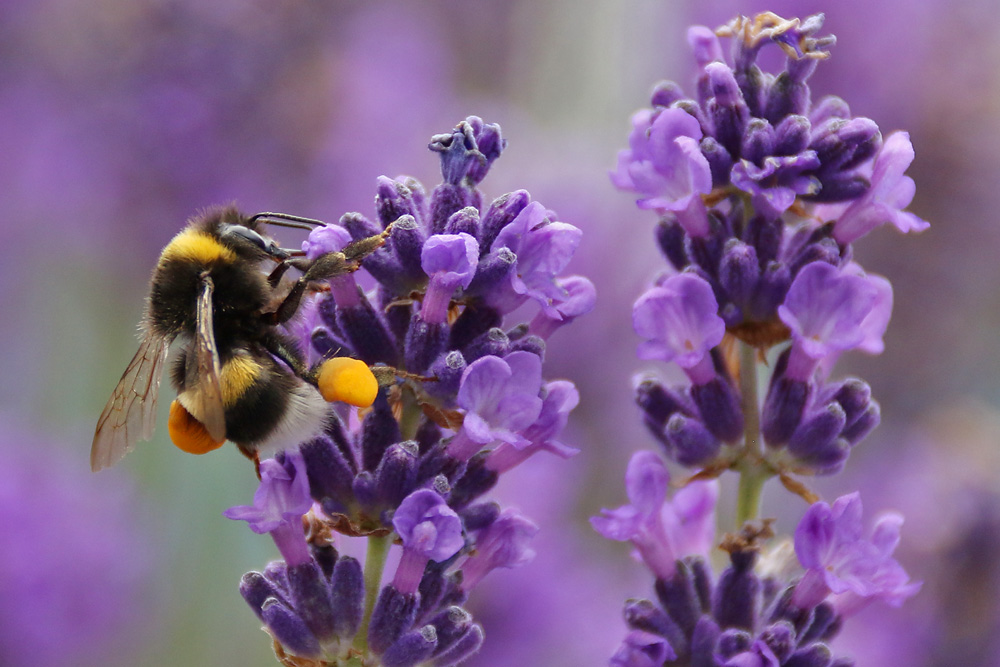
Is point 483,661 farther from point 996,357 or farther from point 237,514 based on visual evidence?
point 996,357

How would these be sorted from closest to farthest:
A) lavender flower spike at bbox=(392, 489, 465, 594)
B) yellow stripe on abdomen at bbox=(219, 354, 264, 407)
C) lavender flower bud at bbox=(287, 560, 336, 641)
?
lavender flower spike at bbox=(392, 489, 465, 594) → lavender flower bud at bbox=(287, 560, 336, 641) → yellow stripe on abdomen at bbox=(219, 354, 264, 407)

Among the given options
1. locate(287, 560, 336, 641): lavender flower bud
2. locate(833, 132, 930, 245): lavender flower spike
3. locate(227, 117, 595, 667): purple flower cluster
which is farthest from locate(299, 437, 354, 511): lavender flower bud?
locate(833, 132, 930, 245): lavender flower spike

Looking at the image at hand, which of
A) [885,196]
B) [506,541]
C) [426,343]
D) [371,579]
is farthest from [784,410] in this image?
[371,579]

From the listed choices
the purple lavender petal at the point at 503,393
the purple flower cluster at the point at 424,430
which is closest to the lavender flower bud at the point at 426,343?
the purple flower cluster at the point at 424,430

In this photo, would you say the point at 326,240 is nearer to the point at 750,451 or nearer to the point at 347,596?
the point at 347,596

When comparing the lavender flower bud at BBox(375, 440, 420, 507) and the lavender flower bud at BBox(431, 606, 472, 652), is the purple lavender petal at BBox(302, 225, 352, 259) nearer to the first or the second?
the lavender flower bud at BBox(375, 440, 420, 507)

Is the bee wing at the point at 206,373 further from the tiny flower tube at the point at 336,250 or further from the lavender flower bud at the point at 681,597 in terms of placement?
the lavender flower bud at the point at 681,597
